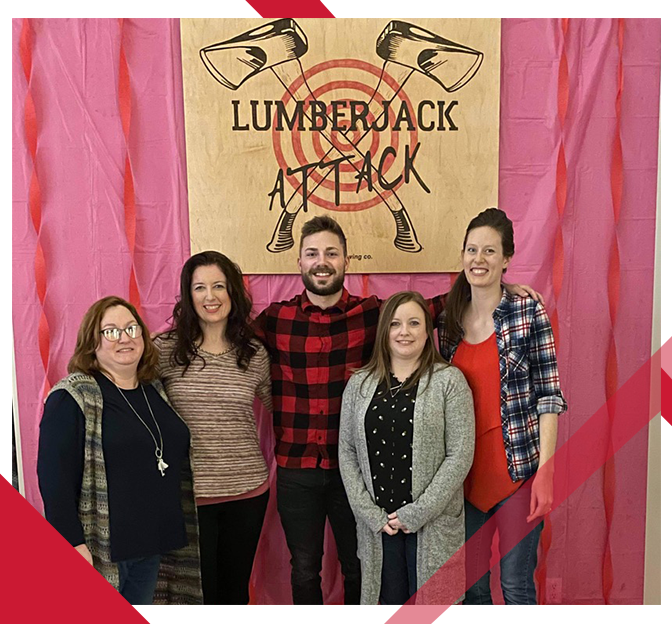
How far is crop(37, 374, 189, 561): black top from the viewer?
64.4 inches

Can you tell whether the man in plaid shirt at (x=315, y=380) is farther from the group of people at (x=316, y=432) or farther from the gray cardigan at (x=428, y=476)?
the gray cardigan at (x=428, y=476)

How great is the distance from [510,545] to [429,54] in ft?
5.45

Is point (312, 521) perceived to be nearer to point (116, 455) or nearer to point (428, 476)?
point (428, 476)

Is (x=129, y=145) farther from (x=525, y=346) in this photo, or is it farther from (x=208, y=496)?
(x=525, y=346)

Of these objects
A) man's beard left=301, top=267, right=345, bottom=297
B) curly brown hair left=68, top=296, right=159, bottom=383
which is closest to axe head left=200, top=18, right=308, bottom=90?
man's beard left=301, top=267, right=345, bottom=297

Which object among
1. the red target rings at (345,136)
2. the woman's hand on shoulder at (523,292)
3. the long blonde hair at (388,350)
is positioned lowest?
the long blonde hair at (388,350)

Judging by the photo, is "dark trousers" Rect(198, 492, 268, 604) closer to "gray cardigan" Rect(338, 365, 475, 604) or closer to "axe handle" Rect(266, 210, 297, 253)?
"gray cardigan" Rect(338, 365, 475, 604)

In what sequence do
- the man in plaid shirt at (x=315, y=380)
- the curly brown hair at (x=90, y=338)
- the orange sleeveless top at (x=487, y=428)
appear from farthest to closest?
the man in plaid shirt at (x=315, y=380) < the orange sleeveless top at (x=487, y=428) < the curly brown hair at (x=90, y=338)

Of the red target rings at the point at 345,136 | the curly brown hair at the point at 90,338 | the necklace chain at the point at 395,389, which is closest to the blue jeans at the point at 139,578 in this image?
the curly brown hair at the point at 90,338

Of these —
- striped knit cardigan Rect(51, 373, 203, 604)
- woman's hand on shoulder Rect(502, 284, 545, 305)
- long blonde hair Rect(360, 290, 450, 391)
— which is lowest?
striped knit cardigan Rect(51, 373, 203, 604)

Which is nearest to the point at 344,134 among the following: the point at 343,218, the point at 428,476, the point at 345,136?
the point at 345,136

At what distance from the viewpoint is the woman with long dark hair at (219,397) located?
190cm

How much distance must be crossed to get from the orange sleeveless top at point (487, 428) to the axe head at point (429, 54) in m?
0.97

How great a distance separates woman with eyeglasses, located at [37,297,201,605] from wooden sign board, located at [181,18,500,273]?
615mm
